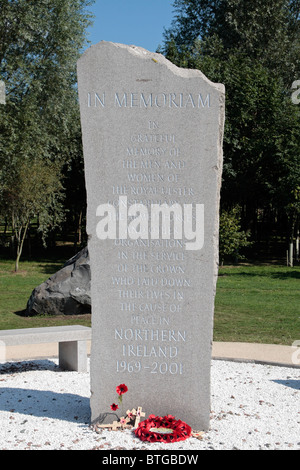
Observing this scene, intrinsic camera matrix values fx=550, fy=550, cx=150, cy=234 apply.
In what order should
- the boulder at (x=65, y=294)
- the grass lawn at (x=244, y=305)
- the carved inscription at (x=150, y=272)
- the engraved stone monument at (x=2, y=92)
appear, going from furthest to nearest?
the engraved stone monument at (x=2, y=92), the boulder at (x=65, y=294), the grass lawn at (x=244, y=305), the carved inscription at (x=150, y=272)

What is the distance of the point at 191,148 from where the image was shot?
206 inches

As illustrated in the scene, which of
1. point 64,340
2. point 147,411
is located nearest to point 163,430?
point 147,411

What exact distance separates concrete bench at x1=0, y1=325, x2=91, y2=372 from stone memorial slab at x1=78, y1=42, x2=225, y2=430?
1911 millimetres

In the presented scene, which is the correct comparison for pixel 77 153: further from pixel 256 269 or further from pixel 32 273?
pixel 256 269

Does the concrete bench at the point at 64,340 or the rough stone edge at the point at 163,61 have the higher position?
the rough stone edge at the point at 163,61

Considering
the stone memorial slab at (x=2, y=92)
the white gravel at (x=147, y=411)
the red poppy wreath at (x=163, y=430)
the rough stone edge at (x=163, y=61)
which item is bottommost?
the white gravel at (x=147, y=411)

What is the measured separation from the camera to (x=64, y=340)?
726cm

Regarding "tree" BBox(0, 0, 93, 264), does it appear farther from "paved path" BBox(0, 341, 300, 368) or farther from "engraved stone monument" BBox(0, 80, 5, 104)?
"paved path" BBox(0, 341, 300, 368)

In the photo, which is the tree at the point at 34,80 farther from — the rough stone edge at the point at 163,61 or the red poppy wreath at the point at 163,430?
the red poppy wreath at the point at 163,430

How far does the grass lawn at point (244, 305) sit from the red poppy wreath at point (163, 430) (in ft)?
14.7

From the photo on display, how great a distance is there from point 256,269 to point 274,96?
7954 millimetres

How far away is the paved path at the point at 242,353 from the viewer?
793cm

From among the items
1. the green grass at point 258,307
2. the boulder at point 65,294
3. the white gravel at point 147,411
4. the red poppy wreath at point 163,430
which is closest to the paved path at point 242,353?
the white gravel at point 147,411
